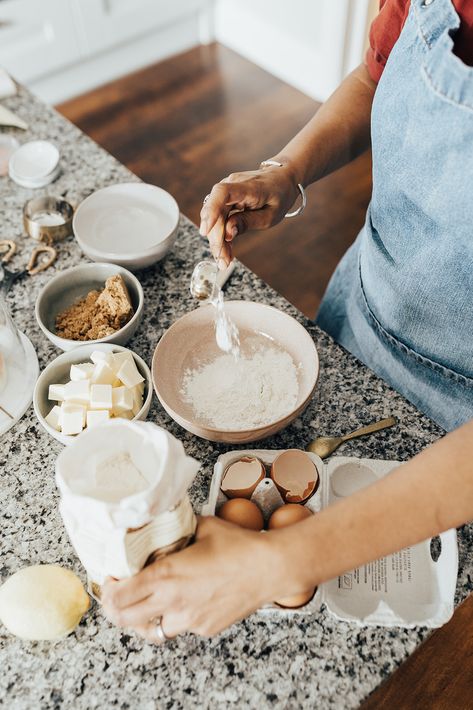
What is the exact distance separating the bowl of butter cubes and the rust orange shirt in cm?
64

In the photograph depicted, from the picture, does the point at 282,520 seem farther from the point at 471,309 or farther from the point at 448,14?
the point at 448,14

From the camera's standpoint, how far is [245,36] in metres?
3.28

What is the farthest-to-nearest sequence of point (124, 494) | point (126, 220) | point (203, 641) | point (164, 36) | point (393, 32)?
point (164, 36) → point (126, 220) → point (393, 32) → point (203, 641) → point (124, 494)

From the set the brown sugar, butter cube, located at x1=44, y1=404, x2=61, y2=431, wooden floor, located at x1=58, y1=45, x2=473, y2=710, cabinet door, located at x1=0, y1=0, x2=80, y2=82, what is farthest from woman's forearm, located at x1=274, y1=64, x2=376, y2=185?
cabinet door, located at x1=0, y1=0, x2=80, y2=82

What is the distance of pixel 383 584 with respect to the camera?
761mm

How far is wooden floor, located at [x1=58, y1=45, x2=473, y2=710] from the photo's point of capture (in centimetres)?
245

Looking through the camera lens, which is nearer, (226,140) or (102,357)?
(102,357)

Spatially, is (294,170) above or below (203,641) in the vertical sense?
above

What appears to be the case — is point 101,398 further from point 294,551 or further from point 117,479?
point 294,551

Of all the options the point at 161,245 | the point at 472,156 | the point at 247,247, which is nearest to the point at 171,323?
the point at 161,245

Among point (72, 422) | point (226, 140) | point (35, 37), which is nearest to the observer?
point (72, 422)

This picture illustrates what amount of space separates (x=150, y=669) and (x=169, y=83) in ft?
10.2

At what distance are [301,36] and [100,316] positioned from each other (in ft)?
8.34

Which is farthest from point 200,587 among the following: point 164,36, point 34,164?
point 164,36
